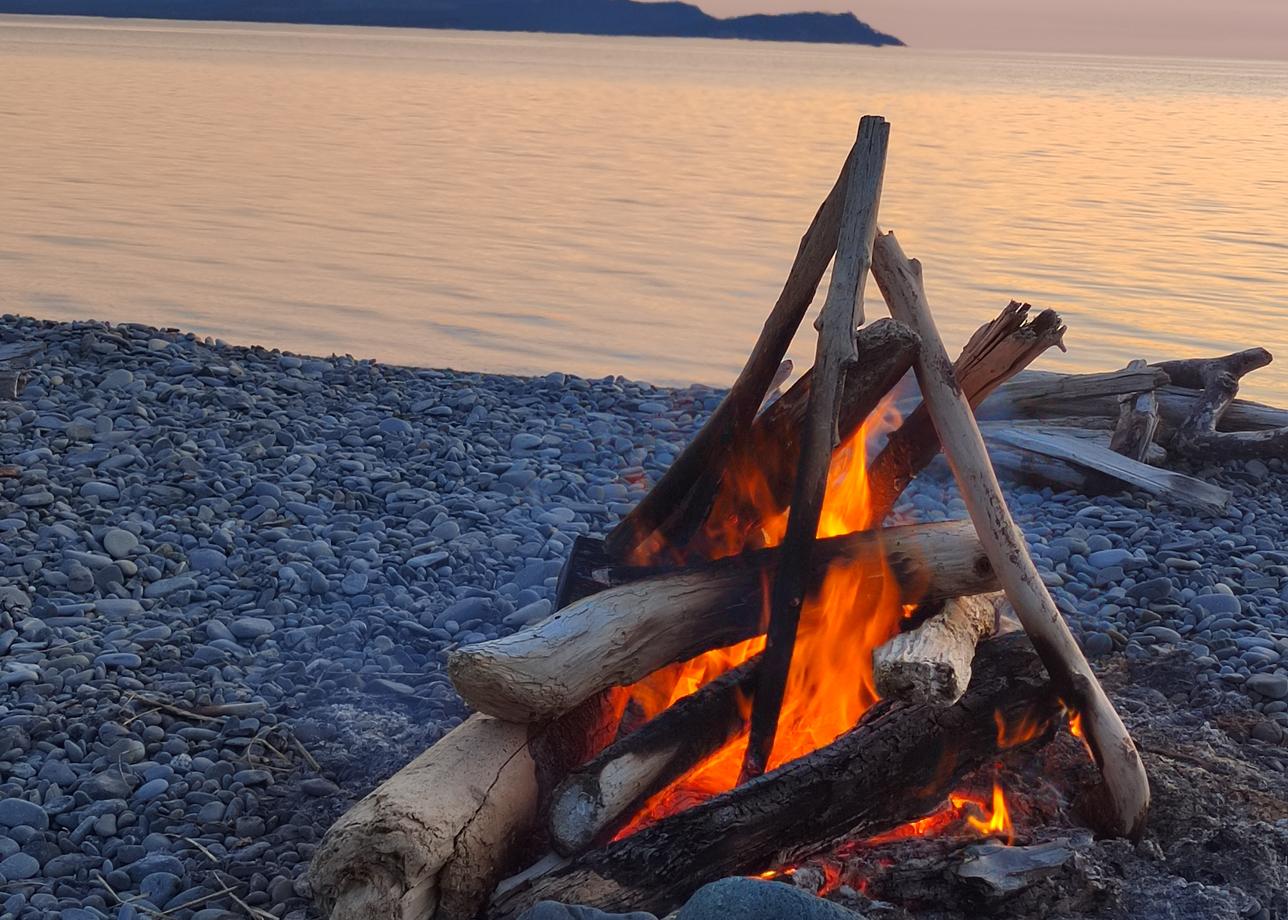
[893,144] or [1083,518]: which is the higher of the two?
[893,144]

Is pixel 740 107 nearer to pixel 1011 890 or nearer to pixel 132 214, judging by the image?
pixel 132 214

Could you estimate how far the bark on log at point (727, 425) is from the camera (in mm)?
3846

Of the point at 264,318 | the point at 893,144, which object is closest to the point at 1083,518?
the point at 264,318

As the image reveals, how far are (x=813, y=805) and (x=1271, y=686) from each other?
2.37 meters

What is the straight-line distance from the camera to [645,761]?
11.2ft

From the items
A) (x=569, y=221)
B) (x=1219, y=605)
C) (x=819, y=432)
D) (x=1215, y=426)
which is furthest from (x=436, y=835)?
(x=569, y=221)

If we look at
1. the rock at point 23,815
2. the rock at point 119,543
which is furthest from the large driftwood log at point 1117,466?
the rock at point 23,815

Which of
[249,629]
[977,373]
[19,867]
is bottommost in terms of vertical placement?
[19,867]

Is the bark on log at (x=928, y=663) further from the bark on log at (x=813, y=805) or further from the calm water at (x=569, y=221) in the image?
the calm water at (x=569, y=221)

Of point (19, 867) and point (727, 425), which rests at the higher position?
point (727, 425)

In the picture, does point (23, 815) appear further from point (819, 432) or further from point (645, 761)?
point (819, 432)

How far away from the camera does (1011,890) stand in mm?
3266

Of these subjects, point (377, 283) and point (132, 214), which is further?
point (132, 214)

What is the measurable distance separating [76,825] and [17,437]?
12.7 ft
